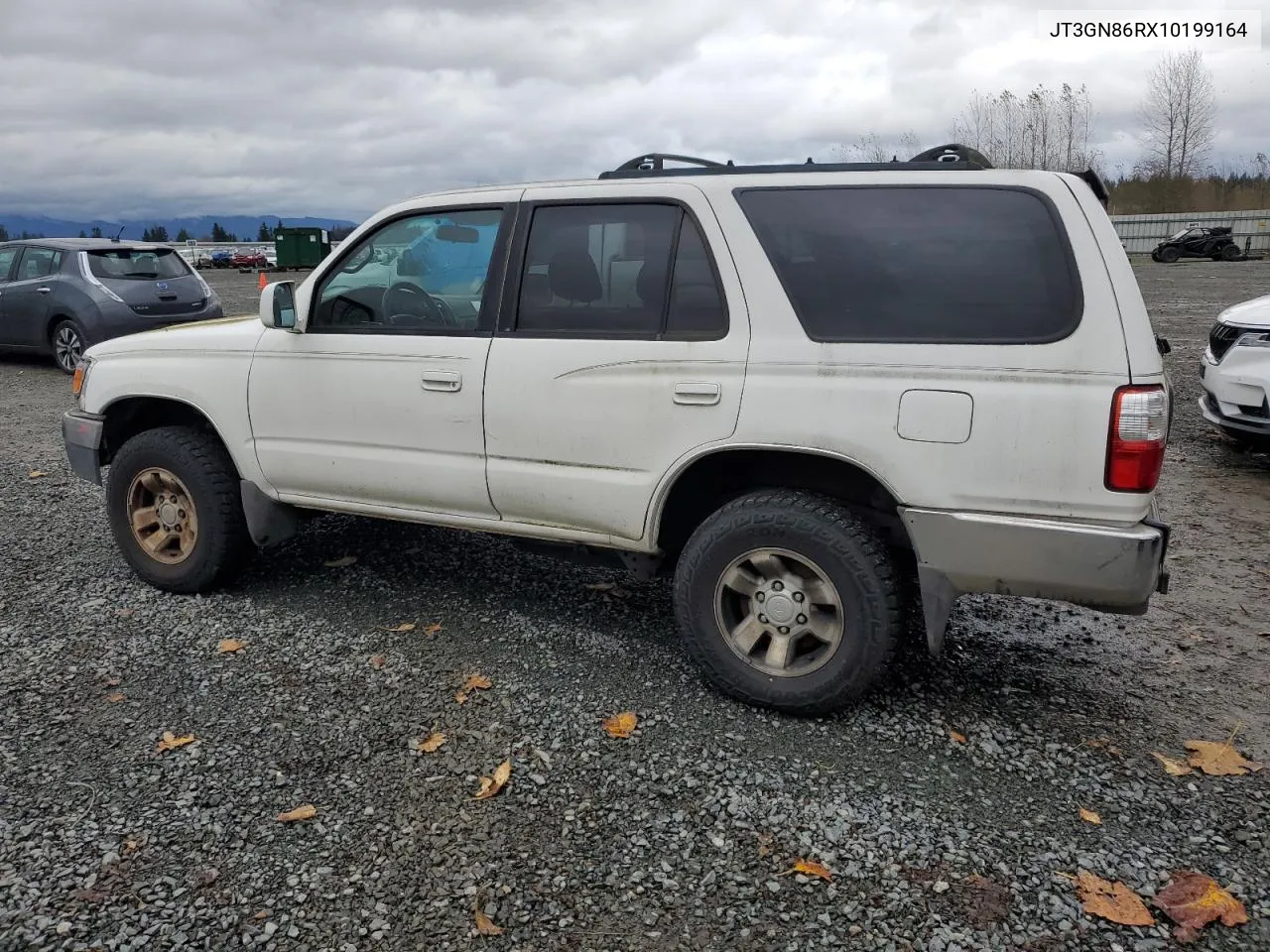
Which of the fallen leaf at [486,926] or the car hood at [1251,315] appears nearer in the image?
the fallen leaf at [486,926]

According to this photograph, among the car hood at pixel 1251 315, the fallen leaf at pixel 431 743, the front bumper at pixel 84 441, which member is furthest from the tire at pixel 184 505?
the car hood at pixel 1251 315

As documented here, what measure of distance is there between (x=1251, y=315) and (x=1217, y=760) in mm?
4578

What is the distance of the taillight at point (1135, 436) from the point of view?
9.96 feet

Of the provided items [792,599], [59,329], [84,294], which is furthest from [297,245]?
[792,599]

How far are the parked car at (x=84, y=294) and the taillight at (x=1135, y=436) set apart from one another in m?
11.8

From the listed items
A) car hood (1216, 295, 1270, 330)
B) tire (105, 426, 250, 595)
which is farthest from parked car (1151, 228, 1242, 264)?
tire (105, 426, 250, 595)

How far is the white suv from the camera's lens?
10.4 feet

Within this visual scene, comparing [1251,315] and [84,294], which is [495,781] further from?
[84,294]

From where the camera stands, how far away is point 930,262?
3336mm

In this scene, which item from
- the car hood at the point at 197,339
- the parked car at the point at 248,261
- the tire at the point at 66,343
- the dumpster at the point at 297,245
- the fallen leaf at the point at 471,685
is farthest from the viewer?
the parked car at the point at 248,261

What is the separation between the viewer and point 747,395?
11.5 ft

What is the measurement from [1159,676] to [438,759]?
9.35ft

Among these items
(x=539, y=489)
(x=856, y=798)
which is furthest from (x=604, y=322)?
(x=856, y=798)

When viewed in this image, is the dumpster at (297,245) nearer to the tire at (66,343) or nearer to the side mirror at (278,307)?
the tire at (66,343)
